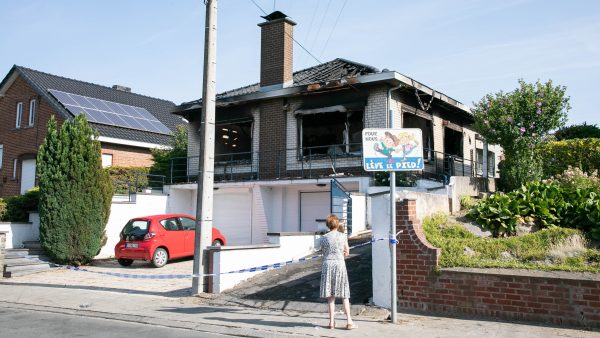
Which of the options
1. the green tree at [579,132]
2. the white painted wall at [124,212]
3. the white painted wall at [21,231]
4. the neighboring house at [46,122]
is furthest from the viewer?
the green tree at [579,132]

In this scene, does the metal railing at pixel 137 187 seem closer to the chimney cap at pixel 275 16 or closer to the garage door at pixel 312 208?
the garage door at pixel 312 208

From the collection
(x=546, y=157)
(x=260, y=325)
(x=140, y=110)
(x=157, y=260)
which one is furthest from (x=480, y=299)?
(x=140, y=110)

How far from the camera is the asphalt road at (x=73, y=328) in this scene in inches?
295

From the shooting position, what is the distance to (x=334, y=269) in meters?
7.57

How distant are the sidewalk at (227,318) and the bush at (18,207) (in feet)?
18.5

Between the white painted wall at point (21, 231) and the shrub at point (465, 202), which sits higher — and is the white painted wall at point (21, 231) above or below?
below

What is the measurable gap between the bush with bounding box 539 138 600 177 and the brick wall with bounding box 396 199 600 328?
9.45m

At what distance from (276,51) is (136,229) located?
8352mm

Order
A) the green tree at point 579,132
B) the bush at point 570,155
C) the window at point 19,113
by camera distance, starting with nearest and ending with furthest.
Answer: the bush at point 570,155, the window at point 19,113, the green tree at point 579,132

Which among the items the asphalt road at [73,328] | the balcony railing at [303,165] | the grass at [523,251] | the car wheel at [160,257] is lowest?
the asphalt road at [73,328]

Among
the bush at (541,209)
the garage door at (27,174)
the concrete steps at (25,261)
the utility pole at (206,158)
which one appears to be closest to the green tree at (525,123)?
the bush at (541,209)

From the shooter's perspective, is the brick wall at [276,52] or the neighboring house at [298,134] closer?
the neighboring house at [298,134]

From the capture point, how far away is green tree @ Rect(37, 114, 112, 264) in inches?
596

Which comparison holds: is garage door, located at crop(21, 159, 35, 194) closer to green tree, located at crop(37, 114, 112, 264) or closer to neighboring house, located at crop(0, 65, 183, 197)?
neighboring house, located at crop(0, 65, 183, 197)
